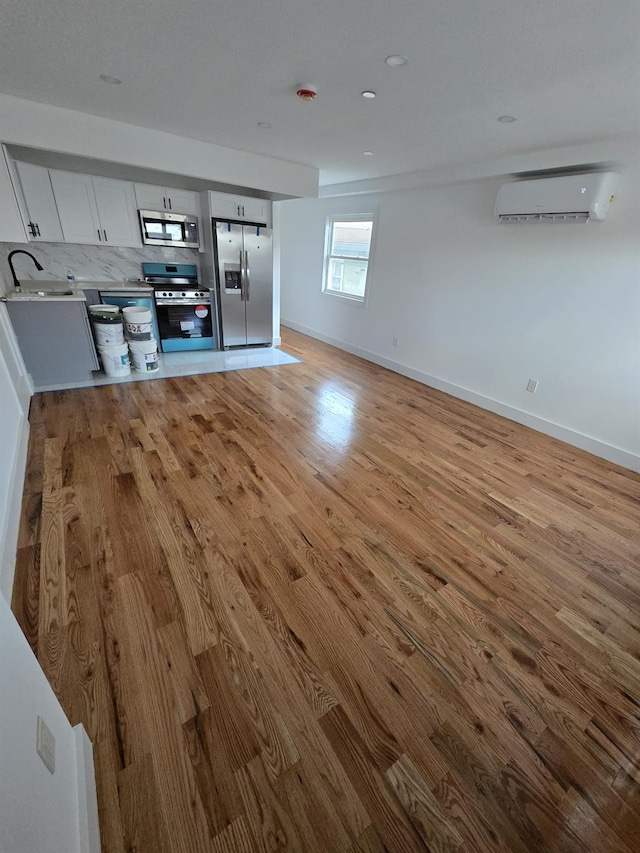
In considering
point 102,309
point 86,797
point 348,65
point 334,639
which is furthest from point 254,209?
point 86,797

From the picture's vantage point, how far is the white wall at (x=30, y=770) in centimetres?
66

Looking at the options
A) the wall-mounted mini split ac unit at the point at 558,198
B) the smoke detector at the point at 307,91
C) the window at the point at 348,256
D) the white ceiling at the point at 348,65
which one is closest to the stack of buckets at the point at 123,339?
the white ceiling at the point at 348,65

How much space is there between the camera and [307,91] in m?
2.19

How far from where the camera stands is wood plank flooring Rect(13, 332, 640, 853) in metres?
1.06

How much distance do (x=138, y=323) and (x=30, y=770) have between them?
160 inches

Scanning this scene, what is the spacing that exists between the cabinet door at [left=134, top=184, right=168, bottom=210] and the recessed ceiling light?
11.7 feet

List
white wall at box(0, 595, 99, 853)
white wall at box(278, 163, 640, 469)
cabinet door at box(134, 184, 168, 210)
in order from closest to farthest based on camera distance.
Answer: white wall at box(0, 595, 99, 853) < white wall at box(278, 163, 640, 469) < cabinet door at box(134, 184, 168, 210)

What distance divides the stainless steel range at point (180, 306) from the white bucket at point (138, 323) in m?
0.56

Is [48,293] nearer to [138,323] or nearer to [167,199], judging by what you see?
[138,323]

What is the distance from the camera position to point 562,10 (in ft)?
4.60

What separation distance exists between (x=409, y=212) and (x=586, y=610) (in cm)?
462

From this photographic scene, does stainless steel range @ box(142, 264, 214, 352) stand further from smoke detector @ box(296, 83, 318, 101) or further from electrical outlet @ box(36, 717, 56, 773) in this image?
electrical outlet @ box(36, 717, 56, 773)

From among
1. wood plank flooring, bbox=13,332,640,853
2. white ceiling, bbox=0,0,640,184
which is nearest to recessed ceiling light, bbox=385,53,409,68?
white ceiling, bbox=0,0,640,184

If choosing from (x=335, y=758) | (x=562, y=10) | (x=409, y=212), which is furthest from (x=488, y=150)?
(x=335, y=758)
